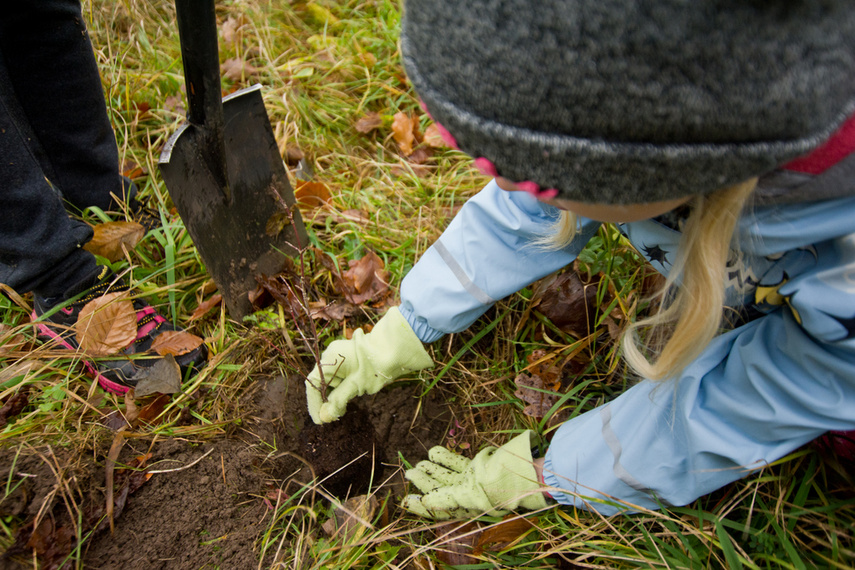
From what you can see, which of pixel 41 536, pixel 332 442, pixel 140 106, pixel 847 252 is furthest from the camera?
pixel 140 106

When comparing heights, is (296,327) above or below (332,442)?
above

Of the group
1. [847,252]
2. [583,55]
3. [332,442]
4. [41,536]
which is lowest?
[332,442]

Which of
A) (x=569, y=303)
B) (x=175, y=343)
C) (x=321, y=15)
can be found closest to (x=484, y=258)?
(x=569, y=303)

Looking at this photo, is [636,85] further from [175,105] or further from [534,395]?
[175,105]

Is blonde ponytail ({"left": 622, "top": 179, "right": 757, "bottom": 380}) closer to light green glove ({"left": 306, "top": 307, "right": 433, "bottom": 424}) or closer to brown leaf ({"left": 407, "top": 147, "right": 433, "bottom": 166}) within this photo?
light green glove ({"left": 306, "top": 307, "right": 433, "bottom": 424})

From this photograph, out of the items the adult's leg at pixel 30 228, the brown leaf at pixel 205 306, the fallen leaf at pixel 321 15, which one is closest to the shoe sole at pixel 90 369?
the adult's leg at pixel 30 228

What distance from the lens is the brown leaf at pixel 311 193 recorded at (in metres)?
1.91

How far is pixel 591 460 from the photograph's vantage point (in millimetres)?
1217

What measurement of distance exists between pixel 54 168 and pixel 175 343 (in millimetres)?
723

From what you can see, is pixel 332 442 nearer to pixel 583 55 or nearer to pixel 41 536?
pixel 41 536

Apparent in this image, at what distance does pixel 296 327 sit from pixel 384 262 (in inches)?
14.8

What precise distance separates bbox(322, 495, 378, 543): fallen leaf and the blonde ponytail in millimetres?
757

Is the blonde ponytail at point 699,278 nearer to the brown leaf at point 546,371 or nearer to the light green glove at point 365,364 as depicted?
the brown leaf at point 546,371

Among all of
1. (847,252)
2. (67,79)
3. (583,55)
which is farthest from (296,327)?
(847,252)
